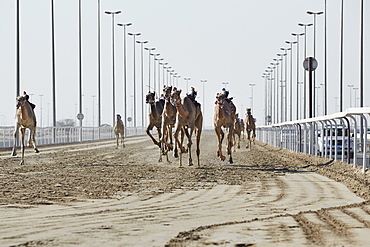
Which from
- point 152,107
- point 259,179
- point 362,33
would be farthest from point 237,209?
point 362,33

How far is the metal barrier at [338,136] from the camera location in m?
17.0

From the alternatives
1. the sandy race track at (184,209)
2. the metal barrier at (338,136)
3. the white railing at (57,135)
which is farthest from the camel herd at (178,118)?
the white railing at (57,135)

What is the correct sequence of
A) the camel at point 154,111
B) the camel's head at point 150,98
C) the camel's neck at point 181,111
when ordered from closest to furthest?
1. the camel's neck at point 181,111
2. the camel's head at point 150,98
3. the camel at point 154,111

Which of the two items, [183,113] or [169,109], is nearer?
[183,113]

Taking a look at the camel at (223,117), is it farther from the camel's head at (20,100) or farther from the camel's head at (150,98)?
the camel's head at (20,100)

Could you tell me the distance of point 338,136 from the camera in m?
20.8

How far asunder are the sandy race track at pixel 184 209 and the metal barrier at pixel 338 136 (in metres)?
0.75

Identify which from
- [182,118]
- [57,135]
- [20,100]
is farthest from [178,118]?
[57,135]

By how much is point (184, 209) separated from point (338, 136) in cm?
1149

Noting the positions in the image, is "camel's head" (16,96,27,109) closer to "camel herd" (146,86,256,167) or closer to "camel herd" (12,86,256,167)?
"camel herd" (12,86,256,167)

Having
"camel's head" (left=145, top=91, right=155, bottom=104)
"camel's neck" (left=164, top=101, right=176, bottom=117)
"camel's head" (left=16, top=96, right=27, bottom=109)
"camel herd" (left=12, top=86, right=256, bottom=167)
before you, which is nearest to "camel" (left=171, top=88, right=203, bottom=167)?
"camel herd" (left=12, top=86, right=256, bottom=167)

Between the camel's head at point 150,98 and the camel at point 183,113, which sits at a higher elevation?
the camel's head at point 150,98

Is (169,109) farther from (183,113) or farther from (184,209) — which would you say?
(184,209)

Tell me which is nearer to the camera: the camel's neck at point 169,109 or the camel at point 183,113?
the camel at point 183,113
